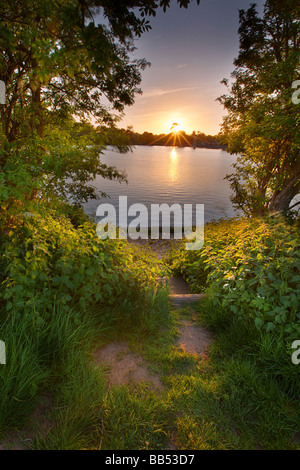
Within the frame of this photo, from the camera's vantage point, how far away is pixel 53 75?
4215 mm

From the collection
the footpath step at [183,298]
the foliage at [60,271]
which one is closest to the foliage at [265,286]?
the footpath step at [183,298]

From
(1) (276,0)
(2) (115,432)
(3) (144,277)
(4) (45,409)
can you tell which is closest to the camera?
(2) (115,432)

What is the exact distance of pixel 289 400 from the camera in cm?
263

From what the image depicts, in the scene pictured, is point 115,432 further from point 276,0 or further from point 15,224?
point 276,0

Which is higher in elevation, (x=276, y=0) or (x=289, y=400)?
(x=276, y=0)

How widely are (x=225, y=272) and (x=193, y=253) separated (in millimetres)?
2629

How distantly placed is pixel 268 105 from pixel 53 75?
6.13 meters

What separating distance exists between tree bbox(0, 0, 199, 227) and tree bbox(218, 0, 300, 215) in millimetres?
4099

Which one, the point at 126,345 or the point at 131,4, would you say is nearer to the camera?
the point at 131,4

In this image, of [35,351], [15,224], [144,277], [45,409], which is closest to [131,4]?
[15,224]

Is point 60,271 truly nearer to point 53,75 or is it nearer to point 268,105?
point 53,75

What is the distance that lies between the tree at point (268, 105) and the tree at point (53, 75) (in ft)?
13.4

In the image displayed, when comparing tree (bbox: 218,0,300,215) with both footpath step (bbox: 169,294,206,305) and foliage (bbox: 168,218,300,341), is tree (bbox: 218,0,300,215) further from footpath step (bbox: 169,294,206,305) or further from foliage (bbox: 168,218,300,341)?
footpath step (bbox: 169,294,206,305)

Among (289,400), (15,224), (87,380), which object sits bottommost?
(289,400)
